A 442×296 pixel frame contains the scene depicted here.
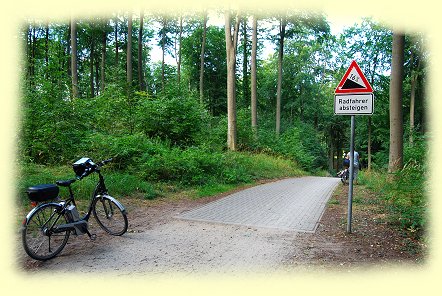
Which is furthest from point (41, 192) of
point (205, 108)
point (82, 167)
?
point (205, 108)

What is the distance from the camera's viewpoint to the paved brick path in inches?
279

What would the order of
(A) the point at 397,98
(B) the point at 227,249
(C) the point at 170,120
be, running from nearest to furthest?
(B) the point at 227,249
(A) the point at 397,98
(C) the point at 170,120

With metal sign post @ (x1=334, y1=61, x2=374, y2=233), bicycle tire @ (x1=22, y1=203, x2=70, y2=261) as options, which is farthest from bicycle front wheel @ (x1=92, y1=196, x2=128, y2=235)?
metal sign post @ (x1=334, y1=61, x2=374, y2=233)

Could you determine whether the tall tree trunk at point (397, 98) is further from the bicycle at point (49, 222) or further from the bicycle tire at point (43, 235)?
the bicycle tire at point (43, 235)

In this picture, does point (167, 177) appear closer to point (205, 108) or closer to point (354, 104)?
point (354, 104)

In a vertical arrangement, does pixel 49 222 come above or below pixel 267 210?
above

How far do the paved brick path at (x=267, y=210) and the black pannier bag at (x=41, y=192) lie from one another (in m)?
3.23

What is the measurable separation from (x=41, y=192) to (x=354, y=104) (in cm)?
552

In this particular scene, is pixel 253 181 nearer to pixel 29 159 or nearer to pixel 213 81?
pixel 29 159

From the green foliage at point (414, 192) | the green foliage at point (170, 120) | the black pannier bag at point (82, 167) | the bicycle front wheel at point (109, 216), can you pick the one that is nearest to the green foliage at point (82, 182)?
the bicycle front wheel at point (109, 216)

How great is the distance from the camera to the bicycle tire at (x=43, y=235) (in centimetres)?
439

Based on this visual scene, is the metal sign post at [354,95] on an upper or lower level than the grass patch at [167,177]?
upper

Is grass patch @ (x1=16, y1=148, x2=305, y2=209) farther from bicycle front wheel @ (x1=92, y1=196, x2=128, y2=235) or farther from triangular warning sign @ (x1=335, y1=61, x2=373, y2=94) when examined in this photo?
triangular warning sign @ (x1=335, y1=61, x2=373, y2=94)

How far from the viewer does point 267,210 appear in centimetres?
851
